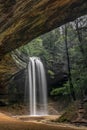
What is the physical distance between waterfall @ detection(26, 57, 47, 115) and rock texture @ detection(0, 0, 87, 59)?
16.6m

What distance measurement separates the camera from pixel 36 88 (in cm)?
3734

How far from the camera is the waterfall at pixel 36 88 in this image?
1443 inches

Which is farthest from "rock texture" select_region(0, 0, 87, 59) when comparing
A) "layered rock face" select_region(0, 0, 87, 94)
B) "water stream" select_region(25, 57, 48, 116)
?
"water stream" select_region(25, 57, 48, 116)

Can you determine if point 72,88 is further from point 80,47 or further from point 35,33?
point 35,33

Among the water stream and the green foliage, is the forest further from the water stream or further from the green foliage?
the water stream

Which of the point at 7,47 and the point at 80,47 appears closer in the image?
the point at 7,47

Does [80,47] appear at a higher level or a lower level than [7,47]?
higher

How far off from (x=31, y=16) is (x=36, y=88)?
2148 centimetres

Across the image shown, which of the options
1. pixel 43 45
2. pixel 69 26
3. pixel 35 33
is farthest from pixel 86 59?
pixel 43 45

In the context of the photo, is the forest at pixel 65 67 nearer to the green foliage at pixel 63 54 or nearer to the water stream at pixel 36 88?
the green foliage at pixel 63 54

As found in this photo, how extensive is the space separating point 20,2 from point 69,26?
18886 millimetres

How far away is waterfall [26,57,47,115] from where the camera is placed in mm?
36656

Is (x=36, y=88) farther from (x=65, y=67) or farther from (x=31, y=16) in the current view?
(x=31, y=16)

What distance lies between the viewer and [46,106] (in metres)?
37.8
